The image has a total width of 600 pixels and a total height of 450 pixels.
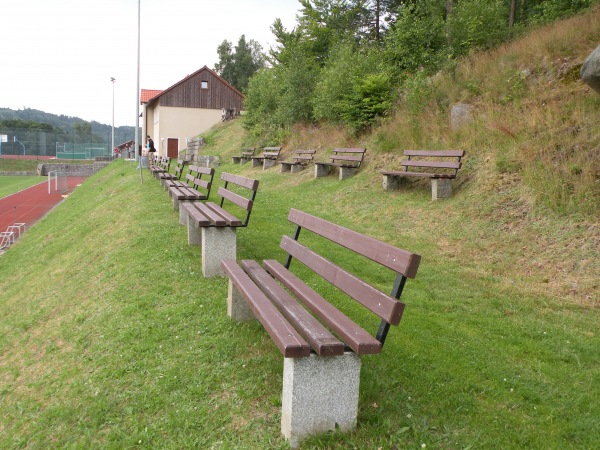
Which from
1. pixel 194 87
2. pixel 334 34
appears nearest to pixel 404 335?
pixel 334 34

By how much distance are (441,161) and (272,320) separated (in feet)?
26.2

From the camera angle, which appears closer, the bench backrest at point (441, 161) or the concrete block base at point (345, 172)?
the bench backrest at point (441, 161)

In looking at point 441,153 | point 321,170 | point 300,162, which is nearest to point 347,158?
point 321,170

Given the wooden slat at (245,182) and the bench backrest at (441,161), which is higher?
the bench backrest at (441,161)

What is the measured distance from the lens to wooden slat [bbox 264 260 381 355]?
8.34 feet

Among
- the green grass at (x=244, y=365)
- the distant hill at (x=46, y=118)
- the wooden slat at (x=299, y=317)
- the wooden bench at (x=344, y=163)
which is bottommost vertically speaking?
the green grass at (x=244, y=365)

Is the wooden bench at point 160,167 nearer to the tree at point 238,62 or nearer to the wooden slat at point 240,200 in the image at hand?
the wooden slat at point 240,200

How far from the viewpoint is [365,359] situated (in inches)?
139

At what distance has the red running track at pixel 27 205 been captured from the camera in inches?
779

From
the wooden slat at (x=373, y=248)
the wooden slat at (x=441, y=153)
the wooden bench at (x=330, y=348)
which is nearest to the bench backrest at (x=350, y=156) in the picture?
the wooden slat at (x=441, y=153)

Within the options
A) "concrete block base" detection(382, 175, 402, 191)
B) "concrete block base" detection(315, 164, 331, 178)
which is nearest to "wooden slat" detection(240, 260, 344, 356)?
"concrete block base" detection(382, 175, 402, 191)

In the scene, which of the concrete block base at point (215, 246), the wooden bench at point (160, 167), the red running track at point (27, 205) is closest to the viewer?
the concrete block base at point (215, 246)

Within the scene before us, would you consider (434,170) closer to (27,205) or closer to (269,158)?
(269,158)

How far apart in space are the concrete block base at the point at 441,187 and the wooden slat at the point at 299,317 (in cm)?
557
